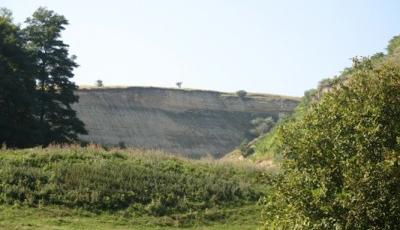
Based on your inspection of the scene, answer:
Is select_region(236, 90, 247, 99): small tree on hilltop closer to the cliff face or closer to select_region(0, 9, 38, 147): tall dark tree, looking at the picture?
the cliff face

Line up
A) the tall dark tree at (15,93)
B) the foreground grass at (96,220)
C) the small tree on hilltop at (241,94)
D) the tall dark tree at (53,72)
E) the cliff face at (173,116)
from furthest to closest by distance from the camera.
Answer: the small tree on hilltop at (241,94) → the cliff face at (173,116) → the tall dark tree at (53,72) → the tall dark tree at (15,93) → the foreground grass at (96,220)

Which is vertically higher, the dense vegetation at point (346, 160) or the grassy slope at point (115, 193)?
the dense vegetation at point (346, 160)

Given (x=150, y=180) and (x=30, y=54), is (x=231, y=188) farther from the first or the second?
(x=30, y=54)

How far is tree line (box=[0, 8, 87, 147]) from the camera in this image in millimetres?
37156

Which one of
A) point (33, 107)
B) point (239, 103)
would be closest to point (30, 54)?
point (33, 107)

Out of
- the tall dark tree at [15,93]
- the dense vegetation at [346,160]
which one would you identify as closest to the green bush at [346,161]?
the dense vegetation at [346,160]

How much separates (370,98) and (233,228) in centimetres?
1123

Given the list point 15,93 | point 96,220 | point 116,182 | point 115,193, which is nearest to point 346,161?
point 96,220

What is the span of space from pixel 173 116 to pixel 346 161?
7684 cm

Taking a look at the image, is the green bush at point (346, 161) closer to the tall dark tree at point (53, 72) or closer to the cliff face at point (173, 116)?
the tall dark tree at point (53, 72)

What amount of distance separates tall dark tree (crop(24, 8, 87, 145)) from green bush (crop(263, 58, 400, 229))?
32.6m

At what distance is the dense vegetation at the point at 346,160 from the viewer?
31.5 ft

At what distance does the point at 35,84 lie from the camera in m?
41.8

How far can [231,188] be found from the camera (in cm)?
2539
